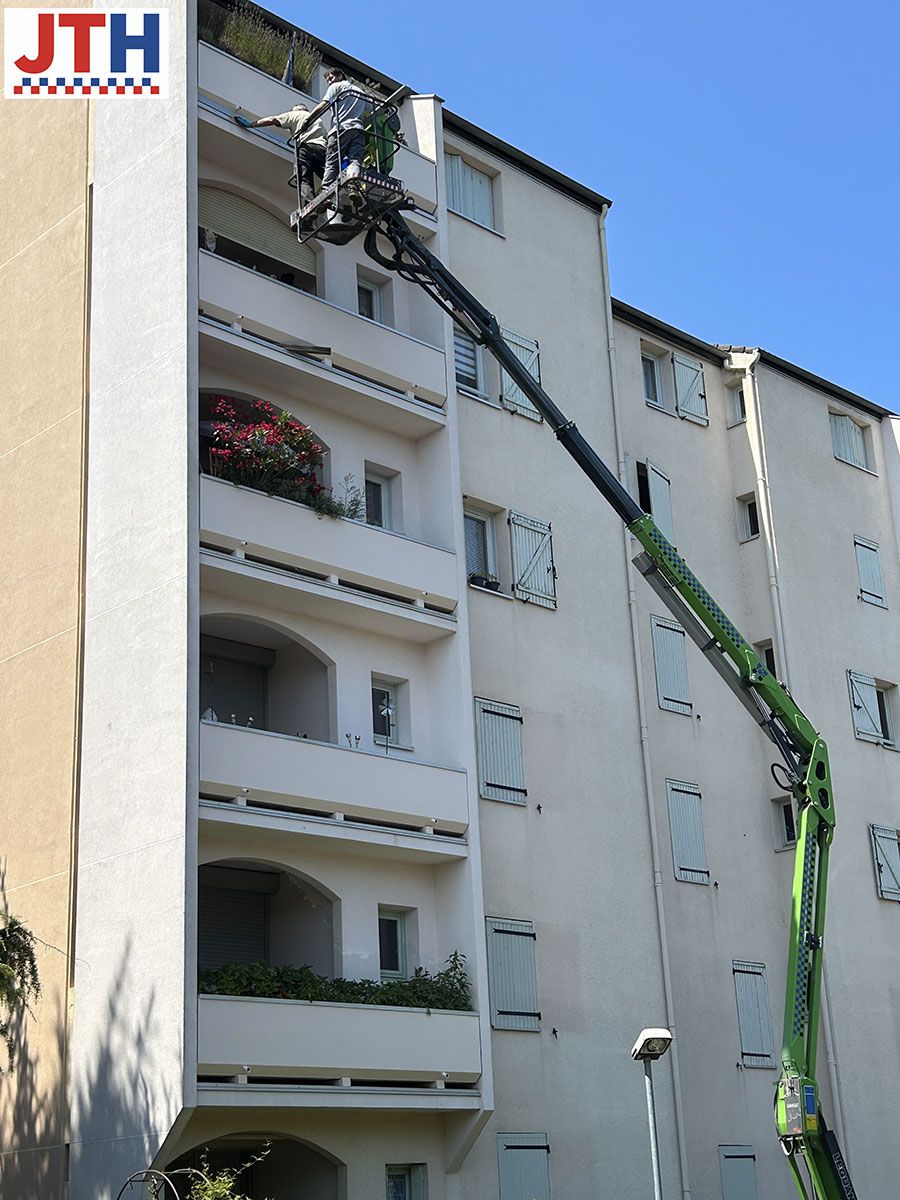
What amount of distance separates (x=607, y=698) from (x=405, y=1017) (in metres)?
7.64

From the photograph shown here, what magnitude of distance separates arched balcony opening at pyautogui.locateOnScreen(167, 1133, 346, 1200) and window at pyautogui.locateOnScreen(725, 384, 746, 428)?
18.1 m

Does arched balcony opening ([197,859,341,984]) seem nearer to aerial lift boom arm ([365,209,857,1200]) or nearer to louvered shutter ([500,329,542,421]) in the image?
aerial lift boom arm ([365,209,857,1200])

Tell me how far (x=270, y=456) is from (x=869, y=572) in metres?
16.5

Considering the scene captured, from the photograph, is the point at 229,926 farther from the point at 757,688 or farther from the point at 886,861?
the point at 886,861

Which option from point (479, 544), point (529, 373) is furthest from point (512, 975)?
point (529, 373)

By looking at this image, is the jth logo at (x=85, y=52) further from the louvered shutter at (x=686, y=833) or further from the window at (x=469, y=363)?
the louvered shutter at (x=686, y=833)

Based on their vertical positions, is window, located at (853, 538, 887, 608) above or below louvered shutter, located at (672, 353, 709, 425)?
below

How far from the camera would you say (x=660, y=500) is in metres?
32.3

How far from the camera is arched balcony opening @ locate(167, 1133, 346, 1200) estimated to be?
22750mm

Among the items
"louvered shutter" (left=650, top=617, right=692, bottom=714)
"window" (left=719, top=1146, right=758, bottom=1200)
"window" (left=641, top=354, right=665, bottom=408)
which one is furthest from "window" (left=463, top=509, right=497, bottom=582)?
"window" (left=719, top=1146, right=758, bottom=1200)

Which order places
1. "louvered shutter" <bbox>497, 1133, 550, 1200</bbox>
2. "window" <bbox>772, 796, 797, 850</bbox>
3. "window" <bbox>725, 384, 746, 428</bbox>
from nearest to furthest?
"louvered shutter" <bbox>497, 1133, 550, 1200</bbox> < "window" <bbox>772, 796, 797, 850</bbox> < "window" <bbox>725, 384, 746, 428</bbox>

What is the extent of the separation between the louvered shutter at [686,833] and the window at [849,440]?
10.5 metres

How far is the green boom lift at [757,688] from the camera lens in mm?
20531

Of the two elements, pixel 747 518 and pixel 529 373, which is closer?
pixel 529 373
